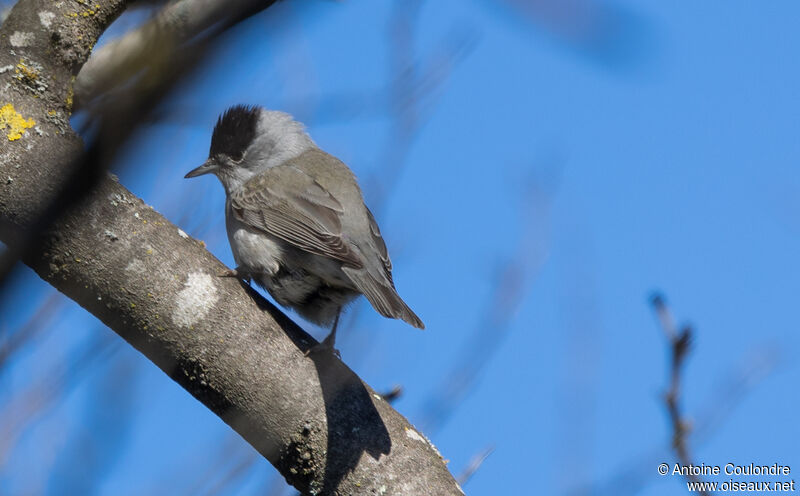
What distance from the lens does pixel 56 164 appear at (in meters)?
2.54

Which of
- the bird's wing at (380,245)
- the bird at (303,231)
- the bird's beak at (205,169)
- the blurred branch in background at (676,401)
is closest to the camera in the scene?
the blurred branch in background at (676,401)

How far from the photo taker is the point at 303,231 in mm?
4297

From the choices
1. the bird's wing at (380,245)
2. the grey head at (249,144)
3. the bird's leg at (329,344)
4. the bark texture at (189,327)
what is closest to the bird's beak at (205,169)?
the grey head at (249,144)

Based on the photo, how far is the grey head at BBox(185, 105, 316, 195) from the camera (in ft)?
17.1

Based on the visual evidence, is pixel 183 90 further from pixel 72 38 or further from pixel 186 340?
pixel 72 38

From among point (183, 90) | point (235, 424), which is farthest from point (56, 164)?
point (183, 90)

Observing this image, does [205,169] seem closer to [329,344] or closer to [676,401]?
[329,344]

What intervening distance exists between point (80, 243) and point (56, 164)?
0.25 m

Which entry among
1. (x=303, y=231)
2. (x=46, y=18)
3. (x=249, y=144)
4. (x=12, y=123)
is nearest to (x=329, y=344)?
(x=303, y=231)

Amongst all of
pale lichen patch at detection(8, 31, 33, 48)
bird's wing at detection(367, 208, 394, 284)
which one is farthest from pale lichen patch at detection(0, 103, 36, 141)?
bird's wing at detection(367, 208, 394, 284)

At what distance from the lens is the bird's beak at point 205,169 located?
5191 mm

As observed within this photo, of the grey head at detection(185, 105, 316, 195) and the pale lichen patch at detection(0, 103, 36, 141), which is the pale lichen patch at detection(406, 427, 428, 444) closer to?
the pale lichen patch at detection(0, 103, 36, 141)

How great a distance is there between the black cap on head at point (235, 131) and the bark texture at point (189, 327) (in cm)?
239

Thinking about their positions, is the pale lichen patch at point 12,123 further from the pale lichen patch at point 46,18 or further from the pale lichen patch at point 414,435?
the pale lichen patch at point 414,435
